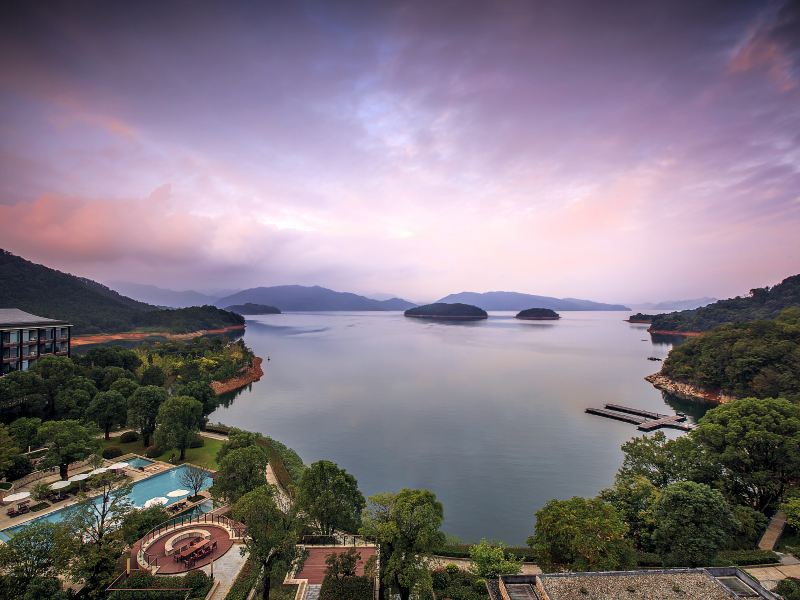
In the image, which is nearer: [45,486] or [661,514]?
[661,514]

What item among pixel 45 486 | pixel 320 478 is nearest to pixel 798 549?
pixel 320 478

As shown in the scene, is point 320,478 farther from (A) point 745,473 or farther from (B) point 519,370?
(B) point 519,370

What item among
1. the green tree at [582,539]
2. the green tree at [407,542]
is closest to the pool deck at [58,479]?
the green tree at [407,542]

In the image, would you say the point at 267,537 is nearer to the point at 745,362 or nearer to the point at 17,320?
the point at 17,320

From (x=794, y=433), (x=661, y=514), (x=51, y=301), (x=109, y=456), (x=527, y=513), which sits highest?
(x=51, y=301)

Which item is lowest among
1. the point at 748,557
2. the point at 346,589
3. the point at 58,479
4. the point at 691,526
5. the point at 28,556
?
the point at 58,479

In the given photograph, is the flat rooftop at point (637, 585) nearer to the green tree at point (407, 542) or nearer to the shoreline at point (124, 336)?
the green tree at point (407, 542)

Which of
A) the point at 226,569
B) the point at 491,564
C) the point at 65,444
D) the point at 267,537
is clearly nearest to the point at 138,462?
the point at 65,444
